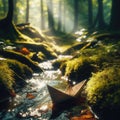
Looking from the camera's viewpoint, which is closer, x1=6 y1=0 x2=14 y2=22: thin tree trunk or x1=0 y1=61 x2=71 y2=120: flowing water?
x1=0 y1=61 x2=71 y2=120: flowing water

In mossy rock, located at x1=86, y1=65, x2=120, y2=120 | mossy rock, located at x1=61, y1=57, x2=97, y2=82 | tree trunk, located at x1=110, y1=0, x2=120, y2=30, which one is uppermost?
tree trunk, located at x1=110, y1=0, x2=120, y2=30

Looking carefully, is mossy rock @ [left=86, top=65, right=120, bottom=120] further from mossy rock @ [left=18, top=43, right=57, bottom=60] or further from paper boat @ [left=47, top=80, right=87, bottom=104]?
mossy rock @ [left=18, top=43, right=57, bottom=60]

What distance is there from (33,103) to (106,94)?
2.43m

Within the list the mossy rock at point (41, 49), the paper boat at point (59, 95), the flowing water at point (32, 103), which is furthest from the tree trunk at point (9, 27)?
the paper boat at point (59, 95)

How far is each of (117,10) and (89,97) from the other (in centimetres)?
1322

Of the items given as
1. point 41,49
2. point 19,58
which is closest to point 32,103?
point 19,58

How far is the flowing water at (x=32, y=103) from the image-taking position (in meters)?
6.66

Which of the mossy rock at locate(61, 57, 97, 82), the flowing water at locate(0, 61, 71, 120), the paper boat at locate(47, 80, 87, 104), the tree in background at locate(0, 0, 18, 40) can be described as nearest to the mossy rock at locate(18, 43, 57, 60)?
the tree in background at locate(0, 0, 18, 40)

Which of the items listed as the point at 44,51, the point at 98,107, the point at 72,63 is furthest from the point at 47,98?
the point at 44,51

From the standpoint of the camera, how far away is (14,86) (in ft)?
30.1

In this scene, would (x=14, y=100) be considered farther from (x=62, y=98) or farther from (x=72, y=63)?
(x=72, y=63)

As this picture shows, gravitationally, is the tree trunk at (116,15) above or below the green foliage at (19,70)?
above

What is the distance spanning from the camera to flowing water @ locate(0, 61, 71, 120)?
262 inches

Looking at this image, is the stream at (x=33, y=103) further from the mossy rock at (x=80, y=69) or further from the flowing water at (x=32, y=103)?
the mossy rock at (x=80, y=69)
